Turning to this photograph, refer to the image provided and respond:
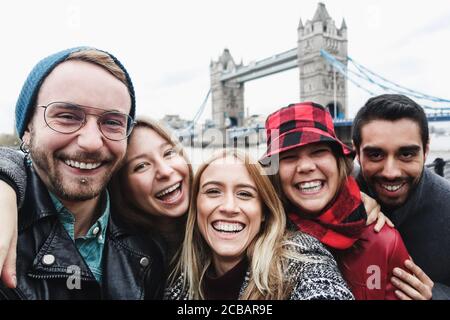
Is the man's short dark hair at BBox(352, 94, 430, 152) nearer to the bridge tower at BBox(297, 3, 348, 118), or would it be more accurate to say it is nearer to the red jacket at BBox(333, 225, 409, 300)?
the red jacket at BBox(333, 225, 409, 300)

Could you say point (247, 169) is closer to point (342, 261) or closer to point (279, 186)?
point (279, 186)

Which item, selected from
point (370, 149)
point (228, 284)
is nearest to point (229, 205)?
point (228, 284)

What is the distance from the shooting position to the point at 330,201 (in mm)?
1138

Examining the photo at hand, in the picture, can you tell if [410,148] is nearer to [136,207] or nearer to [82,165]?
[136,207]

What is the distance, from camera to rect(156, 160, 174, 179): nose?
1110 millimetres

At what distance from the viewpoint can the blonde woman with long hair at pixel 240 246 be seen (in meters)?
0.96

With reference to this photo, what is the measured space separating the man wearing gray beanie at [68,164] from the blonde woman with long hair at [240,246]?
0.19m

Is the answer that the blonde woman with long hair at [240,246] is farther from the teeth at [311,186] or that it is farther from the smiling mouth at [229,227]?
the teeth at [311,186]

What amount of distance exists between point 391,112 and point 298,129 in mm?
339

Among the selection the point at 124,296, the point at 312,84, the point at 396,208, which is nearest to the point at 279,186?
the point at 396,208

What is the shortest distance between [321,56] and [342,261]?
2606 centimetres

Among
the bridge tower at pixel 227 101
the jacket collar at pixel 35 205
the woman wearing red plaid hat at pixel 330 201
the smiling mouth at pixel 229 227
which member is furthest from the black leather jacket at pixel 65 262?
the bridge tower at pixel 227 101

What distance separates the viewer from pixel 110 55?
1.01 metres

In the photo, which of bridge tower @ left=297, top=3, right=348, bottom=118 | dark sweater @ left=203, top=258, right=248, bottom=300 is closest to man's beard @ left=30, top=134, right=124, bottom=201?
dark sweater @ left=203, top=258, right=248, bottom=300
